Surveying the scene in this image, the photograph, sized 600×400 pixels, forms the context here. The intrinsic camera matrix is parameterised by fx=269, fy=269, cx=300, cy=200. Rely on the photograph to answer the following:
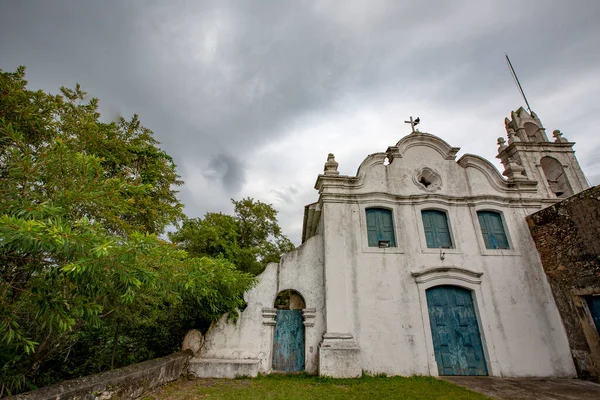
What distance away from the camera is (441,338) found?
26.7ft

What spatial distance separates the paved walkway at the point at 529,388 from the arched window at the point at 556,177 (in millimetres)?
8702

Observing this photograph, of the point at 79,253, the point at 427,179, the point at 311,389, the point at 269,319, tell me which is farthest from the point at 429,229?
the point at 79,253

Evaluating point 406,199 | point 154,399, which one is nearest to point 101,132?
point 154,399

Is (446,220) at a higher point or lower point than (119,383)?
higher

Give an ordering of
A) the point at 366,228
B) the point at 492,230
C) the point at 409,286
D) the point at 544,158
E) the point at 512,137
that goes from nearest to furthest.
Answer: the point at 409,286, the point at 366,228, the point at 492,230, the point at 544,158, the point at 512,137

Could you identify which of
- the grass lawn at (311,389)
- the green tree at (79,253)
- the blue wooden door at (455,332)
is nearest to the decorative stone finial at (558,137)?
the blue wooden door at (455,332)

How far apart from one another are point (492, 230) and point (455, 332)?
12.9ft

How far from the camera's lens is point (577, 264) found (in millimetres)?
8180

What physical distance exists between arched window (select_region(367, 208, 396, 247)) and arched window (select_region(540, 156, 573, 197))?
9.36 meters

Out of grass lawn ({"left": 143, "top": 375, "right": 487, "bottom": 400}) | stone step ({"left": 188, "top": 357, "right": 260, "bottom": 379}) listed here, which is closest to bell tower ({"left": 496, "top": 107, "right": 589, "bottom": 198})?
grass lawn ({"left": 143, "top": 375, "right": 487, "bottom": 400})

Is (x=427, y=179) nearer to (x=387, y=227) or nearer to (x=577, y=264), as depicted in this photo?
(x=387, y=227)

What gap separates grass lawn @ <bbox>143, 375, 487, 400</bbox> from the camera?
19.6 feet

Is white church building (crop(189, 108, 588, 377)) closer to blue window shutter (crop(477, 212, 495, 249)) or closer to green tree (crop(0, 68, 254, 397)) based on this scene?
blue window shutter (crop(477, 212, 495, 249))

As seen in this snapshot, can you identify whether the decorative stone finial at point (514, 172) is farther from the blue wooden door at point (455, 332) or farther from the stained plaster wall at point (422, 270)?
the blue wooden door at point (455, 332)
